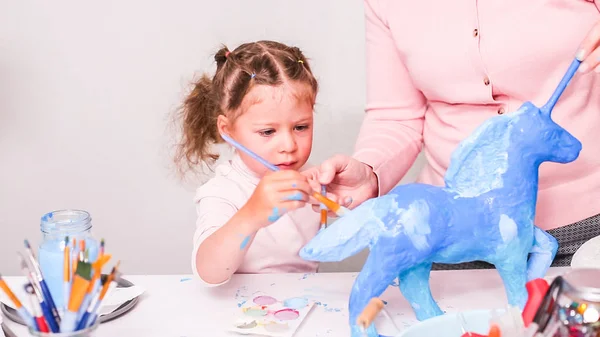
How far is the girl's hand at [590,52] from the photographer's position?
0.77 m

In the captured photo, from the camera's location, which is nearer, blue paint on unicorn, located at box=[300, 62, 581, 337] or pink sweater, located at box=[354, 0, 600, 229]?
blue paint on unicorn, located at box=[300, 62, 581, 337]

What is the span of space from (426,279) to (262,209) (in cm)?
21

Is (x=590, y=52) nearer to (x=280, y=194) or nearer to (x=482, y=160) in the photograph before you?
(x=482, y=160)

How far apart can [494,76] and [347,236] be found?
39 cm

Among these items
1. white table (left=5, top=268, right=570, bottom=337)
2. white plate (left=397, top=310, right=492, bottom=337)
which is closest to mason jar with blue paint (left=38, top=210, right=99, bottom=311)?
white table (left=5, top=268, right=570, bottom=337)

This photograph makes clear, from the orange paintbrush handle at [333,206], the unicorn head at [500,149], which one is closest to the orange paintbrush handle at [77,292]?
the orange paintbrush handle at [333,206]

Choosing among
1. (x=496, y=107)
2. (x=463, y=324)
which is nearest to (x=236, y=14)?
(x=496, y=107)

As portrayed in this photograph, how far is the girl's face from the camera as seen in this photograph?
1.01m

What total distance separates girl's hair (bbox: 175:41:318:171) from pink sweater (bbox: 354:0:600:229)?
0.48ft

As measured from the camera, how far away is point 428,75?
1031mm

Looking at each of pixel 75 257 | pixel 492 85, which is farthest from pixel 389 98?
pixel 75 257

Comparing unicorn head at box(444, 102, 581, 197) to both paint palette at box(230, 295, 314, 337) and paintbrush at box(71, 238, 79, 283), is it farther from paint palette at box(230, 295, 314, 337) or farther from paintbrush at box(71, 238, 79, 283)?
paintbrush at box(71, 238, 79, 283)

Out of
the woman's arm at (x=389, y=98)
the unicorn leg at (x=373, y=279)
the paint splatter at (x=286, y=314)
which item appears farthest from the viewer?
the woman's arm at (x=389, y=98)

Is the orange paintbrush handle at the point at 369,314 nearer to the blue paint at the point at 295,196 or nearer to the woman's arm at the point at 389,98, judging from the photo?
the blue paint at the point at 295,196
